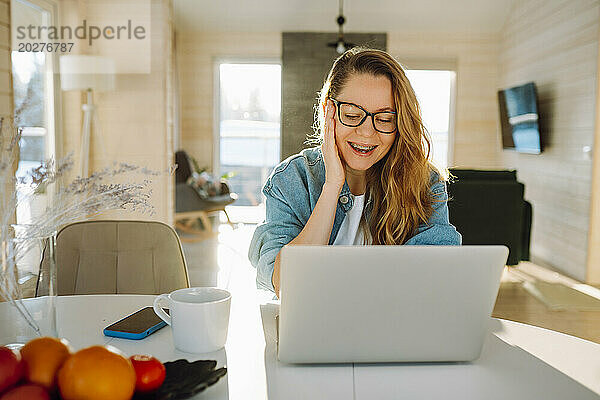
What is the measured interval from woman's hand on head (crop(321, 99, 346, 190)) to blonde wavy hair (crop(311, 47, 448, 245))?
0.08m

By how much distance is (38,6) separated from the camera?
385 centimetres

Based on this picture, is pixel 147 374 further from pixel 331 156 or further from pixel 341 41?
pixel 341 41

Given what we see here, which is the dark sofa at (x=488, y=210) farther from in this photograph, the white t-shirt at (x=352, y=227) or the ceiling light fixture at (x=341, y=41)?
the white t-shirt at (x=352, y=227)

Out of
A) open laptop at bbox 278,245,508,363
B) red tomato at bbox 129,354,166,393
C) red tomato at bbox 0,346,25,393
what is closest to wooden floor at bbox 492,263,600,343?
open laptop at bbox 278,245,508,363

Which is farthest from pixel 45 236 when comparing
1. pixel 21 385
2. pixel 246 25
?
pixel 246 25

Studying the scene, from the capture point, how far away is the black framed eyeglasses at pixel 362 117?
143 centimetres

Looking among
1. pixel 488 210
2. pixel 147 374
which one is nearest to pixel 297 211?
pixel 147 374

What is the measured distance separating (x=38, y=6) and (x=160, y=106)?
3.28 feet

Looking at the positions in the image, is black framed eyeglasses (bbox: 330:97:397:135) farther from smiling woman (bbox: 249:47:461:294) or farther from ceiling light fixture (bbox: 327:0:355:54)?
ceiling light fixture (bbox: 327:0:355:54)

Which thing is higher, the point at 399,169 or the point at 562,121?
the point at 562,121

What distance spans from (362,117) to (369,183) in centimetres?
20

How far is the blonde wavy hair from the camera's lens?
1.42 meters

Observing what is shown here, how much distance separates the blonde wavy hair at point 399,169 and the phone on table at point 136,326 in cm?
57

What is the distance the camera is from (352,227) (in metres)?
1.52
